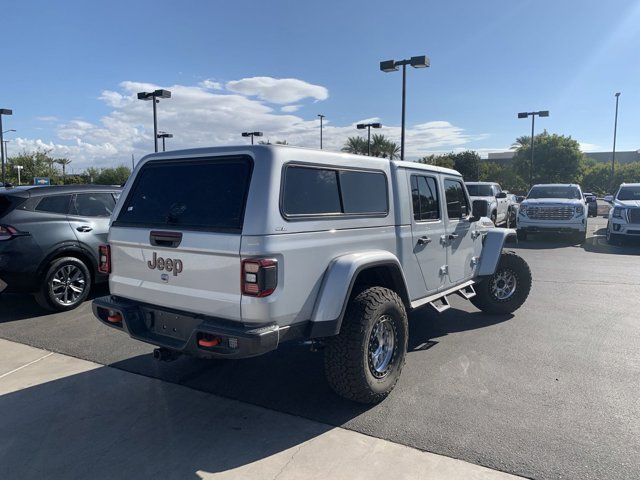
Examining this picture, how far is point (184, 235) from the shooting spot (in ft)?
10.9

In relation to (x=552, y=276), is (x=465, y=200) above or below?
above

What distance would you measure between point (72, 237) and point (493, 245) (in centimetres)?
550

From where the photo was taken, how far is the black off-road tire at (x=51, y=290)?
6137 mm

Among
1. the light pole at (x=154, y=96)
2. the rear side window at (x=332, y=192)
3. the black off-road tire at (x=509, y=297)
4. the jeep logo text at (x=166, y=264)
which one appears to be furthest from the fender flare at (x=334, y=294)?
the light pole at (x=154, y=96)

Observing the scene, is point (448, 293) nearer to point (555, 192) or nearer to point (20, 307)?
point (20, 307)

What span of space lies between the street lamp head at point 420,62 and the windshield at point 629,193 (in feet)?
24.8

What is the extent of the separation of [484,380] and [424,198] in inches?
70.0

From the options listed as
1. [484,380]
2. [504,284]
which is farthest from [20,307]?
[504,284]

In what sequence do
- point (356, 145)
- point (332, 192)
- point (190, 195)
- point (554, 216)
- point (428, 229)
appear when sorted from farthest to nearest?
point (356, 145)
point (554, 216)
point (428, 229)
point (332, 192)
point (190, 195)

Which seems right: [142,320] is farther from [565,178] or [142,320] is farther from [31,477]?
[565,178]

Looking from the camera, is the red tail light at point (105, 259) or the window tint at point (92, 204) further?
the window tint at point (92, 204)

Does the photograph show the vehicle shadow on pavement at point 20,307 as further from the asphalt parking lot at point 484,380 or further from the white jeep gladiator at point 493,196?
the white jeep gladiator at point 493,196

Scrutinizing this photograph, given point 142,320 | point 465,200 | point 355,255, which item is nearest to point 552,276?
point 465,200

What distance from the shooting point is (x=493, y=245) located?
5898 mm
